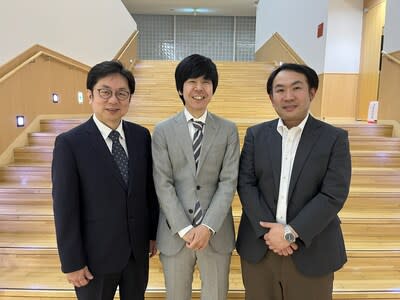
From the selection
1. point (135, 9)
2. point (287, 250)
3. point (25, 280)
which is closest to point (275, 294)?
A: point (287, 250)

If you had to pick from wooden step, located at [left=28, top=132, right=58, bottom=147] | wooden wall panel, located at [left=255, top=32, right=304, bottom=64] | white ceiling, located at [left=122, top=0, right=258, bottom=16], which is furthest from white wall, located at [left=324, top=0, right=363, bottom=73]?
white ceiling, located at [left=122, top=0, right=258, bottom=16]

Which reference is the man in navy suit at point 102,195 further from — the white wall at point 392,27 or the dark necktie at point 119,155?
the white wall at point 392,27

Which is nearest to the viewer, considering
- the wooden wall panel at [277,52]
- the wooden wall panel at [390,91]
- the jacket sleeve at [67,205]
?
the jacket sleeve at [67,205]

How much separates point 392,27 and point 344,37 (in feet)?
4.37

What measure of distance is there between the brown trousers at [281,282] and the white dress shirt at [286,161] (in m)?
0.21

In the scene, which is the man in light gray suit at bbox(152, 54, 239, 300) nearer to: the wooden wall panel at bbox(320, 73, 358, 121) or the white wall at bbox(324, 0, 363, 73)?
the wooden wall panel at bbox(320, 73, 358, 121)

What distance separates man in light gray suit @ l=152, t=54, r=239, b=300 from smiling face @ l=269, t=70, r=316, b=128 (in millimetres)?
268

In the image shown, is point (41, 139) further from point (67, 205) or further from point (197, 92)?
point (197, 92)

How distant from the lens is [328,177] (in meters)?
1.42

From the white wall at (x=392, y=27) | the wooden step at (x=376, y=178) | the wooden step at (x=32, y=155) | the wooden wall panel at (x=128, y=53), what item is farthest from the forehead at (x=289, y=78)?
the wooden wall panel at (x=128, y=53)

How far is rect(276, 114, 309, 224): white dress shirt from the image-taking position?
1.46m

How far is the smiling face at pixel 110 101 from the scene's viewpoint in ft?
4.73

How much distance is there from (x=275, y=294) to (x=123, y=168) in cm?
93

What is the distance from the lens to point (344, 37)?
5816mm
